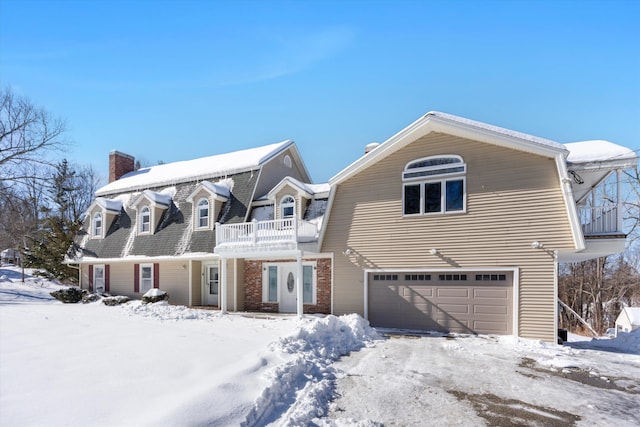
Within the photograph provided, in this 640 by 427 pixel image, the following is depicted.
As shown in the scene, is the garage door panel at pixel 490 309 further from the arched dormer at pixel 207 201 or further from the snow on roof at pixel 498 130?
A: the arched dormer at pixel 207 201

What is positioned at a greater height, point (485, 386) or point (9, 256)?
point (485, 386)

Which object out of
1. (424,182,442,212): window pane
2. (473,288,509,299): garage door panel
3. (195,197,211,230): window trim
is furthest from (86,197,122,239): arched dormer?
(473,288,509,299): garage door panel

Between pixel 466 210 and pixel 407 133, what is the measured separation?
10.4 ft

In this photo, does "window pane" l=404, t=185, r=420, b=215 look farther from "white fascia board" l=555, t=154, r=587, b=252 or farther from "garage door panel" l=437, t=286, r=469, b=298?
"white fascia board" l=555, t=154, r=587, b=252

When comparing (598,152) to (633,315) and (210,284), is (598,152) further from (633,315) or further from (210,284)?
(633,315)

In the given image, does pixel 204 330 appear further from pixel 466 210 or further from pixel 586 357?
pixel 586 357

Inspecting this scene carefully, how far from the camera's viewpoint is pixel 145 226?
19.8 meters

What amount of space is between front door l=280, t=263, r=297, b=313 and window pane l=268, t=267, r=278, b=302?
0.96 ft

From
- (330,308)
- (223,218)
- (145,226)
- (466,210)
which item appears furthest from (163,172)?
(466,210)

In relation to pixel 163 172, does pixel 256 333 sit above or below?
below

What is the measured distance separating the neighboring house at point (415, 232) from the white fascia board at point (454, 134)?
40mm

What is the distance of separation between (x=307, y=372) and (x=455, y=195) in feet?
25.6

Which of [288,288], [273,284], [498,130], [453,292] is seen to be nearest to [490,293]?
[453,292]

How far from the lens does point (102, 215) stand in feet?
69.8
